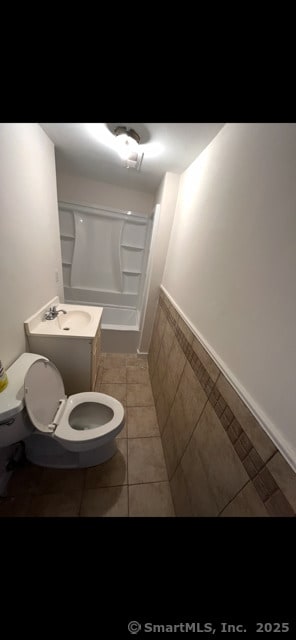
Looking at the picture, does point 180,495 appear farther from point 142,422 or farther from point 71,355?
point 71,355

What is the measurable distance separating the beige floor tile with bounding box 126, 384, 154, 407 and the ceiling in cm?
200

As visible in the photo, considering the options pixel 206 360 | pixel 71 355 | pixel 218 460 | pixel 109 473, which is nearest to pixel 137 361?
pixel 71 355

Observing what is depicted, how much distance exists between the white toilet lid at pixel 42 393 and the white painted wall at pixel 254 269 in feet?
3.05

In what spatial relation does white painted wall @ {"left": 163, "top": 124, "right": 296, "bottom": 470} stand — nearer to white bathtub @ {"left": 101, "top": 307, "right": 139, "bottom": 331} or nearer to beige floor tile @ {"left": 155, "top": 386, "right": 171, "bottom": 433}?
beige floor tile @ {"left": 155, "top": 386, "right": 171, "bottom": 433}

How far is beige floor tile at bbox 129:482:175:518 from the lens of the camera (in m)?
0.97

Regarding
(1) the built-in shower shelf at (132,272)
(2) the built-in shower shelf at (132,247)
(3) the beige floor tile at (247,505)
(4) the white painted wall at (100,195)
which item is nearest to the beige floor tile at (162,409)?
(3) the beige floor tile at (247,505)

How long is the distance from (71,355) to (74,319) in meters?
0.39

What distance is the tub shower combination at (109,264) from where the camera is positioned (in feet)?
7.24

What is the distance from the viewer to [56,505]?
94 centimetres

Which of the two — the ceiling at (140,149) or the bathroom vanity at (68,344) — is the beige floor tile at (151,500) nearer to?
the bathroom vanity at (68,344)

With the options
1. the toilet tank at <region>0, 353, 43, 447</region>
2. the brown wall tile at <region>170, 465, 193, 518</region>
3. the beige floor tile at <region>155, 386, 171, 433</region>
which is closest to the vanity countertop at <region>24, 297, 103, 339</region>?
the toilet tank at <region>0, 353, 43, 447</region>
